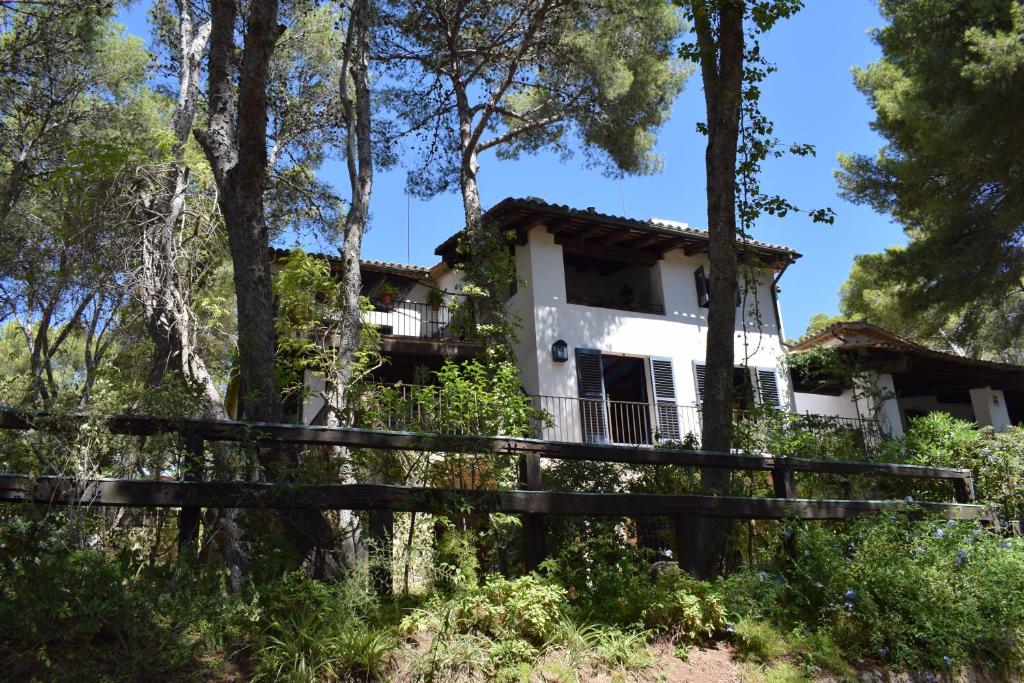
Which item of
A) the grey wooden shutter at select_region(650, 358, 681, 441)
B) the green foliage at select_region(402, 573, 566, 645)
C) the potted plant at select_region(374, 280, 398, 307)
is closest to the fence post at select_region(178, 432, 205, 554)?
the green foliage at select_region(402, 573, 566, 645)

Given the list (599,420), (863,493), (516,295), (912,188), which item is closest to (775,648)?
(863,493)

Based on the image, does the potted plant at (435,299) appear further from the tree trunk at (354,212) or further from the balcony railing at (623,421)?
the tree trunk at (354,212)

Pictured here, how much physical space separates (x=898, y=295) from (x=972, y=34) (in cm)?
568

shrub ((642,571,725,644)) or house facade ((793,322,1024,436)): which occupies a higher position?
house facade ((793,322,1024,436))

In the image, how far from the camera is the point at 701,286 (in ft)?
60.5

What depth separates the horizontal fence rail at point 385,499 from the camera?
4.47 meters

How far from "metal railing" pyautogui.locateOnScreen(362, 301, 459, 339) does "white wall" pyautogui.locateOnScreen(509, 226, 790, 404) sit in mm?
1524

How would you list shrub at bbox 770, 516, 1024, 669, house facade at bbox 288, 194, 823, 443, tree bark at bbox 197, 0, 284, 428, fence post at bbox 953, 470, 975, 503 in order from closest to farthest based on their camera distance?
shrub at bbox 770, 516, 1024, 669 → tree bark at bbox 197, 0, 284, 428 → fence post at bbox 953, 470, 975, 503 → house facade at bbox 288, 194, 823, 443

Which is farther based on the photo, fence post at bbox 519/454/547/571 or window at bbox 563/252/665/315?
window at bbox 563/252/665/315

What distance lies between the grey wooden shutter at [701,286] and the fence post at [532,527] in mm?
13107

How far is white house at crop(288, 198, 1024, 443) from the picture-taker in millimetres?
15758

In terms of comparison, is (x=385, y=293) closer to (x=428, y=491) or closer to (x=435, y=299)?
(x=435, y=299)

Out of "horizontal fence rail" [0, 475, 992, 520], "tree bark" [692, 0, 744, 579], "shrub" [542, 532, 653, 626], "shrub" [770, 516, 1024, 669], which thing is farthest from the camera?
"tree bark" [692, 0, 744, 579]

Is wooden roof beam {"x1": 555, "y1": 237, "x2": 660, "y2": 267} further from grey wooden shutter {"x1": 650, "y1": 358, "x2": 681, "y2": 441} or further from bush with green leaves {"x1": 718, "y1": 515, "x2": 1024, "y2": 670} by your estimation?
bush with green leaves {"x1": 718, "y1": 515, "x2": 1024, "y2": 670}
